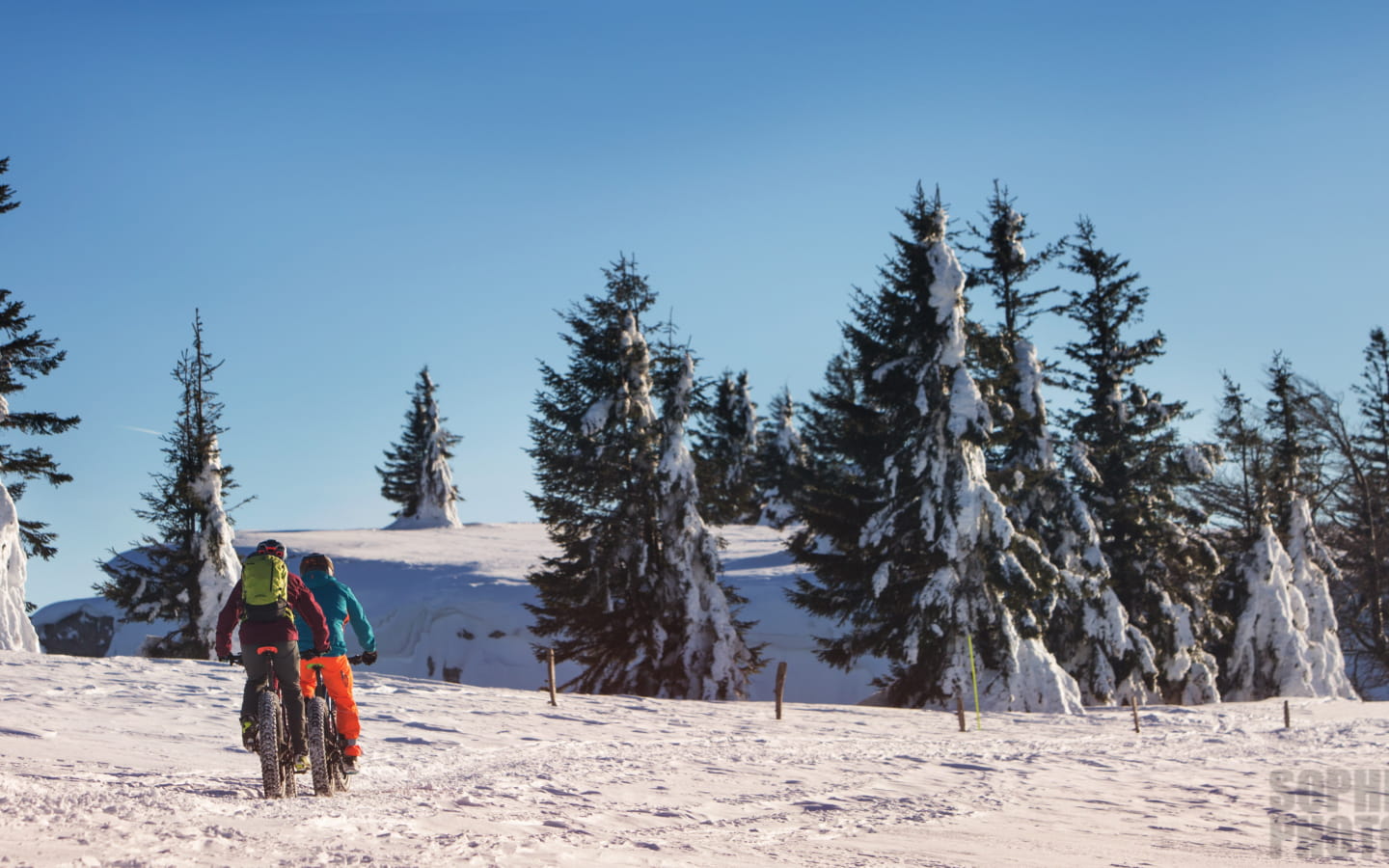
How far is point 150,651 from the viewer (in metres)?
33.9

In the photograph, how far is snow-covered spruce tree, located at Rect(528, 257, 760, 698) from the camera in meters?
26.8

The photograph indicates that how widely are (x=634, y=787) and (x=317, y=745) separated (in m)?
3.40

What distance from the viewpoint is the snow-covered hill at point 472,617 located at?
3678cm

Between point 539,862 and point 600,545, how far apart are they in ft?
69.0


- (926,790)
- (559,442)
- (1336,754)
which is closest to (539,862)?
(926,790)

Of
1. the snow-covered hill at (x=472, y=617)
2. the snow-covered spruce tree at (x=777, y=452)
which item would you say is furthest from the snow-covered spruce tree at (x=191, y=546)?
the snow-covered spruce tree at (x=777, y=452)

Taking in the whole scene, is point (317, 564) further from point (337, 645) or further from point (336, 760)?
point (336, 760)

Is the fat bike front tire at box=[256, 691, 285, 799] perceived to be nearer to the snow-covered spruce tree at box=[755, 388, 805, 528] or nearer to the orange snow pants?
the orange snow pants

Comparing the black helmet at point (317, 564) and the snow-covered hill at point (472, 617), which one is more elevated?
the black helmet at point (317, 564)

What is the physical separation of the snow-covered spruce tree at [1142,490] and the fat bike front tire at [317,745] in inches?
958

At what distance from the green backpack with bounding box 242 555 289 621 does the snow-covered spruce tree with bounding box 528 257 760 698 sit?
19.0m

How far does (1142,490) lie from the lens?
31031 millimetres

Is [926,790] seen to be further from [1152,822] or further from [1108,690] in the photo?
[1108,690]

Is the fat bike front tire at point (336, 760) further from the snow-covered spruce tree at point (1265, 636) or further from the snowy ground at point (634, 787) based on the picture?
the snow-covered spruce tree at point (1265, 636)
